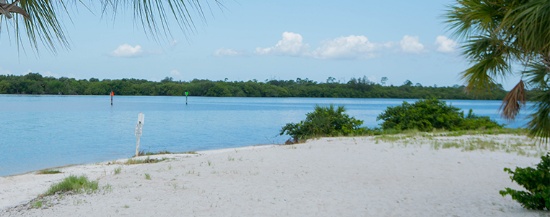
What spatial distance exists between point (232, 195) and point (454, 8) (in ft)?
13.6

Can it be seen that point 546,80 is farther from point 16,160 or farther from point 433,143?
point 16,160

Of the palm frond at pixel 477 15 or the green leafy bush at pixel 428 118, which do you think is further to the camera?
the green leafy bush at pixel 428 118

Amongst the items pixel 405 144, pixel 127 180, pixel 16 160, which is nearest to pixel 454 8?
pixel 127 180

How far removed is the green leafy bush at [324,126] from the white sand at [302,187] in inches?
267

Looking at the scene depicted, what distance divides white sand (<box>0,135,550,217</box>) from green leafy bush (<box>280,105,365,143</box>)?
679 cm

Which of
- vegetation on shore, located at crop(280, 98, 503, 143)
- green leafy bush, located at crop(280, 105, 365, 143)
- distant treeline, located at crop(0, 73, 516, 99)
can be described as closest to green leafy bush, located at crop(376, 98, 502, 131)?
vegetation on shore, located at crop(280, 98, 503, 143)

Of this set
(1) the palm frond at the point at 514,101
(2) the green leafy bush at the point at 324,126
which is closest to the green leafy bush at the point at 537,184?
(1) the palm frond at the point at 514,101

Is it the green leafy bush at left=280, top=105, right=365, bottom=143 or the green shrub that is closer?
the green shrub

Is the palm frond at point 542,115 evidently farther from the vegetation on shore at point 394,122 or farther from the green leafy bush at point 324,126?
the green leafy bush at point 324,126

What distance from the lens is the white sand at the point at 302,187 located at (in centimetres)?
738

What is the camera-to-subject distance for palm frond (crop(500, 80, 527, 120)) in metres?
6.34

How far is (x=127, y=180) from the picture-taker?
9852 millimetres

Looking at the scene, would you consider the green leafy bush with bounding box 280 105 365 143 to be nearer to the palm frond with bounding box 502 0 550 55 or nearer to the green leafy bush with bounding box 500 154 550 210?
the green leafy bush with bounding box 500 154 550 210

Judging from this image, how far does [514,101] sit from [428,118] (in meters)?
17.8
